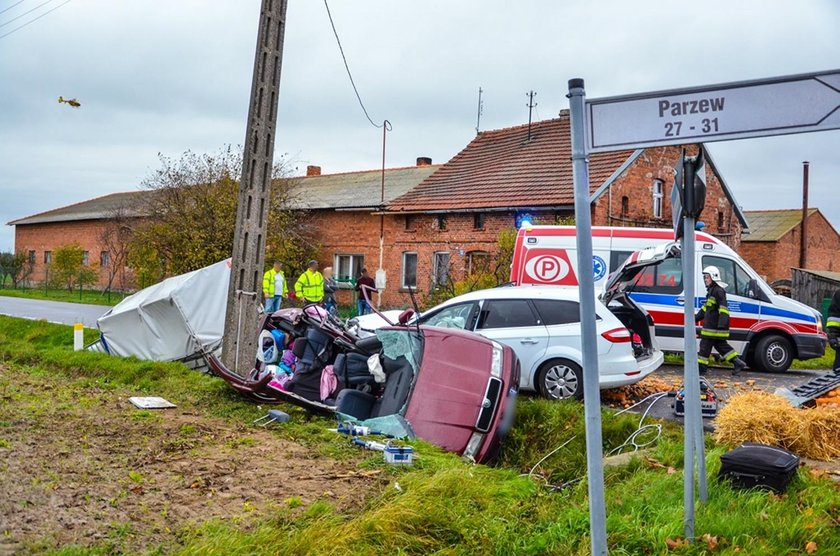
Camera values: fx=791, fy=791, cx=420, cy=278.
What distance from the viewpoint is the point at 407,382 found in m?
8.25

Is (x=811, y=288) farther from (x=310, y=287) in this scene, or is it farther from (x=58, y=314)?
(x=58, y=314)

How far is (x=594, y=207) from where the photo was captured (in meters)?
23.5

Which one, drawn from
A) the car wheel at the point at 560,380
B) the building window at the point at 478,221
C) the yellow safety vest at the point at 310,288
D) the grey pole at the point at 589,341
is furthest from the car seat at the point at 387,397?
the building window at the point at 478,221

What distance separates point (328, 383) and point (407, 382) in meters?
1.53

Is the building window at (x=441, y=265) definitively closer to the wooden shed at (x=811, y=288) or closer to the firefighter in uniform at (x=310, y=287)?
Result: the firefighter in uniform at (x=310, y=287)

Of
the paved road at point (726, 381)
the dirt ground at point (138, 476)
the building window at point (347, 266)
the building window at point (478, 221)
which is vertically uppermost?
the building window at point (478, 221)

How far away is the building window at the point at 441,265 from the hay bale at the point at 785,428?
64.6ft

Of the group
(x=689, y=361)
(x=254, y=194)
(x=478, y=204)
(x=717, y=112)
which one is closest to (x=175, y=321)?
(x=254, y=194)

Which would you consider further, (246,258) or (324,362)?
(246,258)

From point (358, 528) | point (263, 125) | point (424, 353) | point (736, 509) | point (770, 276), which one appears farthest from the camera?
point (770, 276)

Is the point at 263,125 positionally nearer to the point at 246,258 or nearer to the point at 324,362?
the point at 246,258

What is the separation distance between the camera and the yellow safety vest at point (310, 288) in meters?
19.3

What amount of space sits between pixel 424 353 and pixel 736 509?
3619mm

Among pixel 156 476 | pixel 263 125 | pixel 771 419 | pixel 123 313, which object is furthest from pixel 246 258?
pixel 771 419
